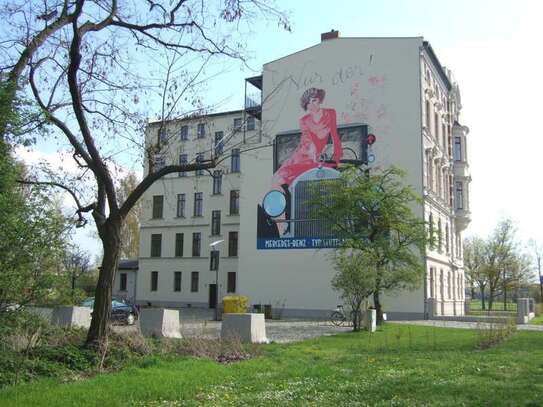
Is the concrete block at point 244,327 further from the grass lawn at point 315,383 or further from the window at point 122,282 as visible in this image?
the window at point 122,282

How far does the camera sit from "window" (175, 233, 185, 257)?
2083 inches

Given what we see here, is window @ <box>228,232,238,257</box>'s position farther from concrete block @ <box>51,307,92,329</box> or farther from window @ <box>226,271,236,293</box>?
concrete block @ <box>51,307,92,329</box>

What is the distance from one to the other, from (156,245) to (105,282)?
141ft

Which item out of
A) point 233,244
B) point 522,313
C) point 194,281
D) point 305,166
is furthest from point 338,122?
point 194,281

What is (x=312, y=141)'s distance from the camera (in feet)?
126

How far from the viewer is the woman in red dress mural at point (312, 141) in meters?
37.8

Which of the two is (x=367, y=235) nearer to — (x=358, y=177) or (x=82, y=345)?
(x=358, y=177)

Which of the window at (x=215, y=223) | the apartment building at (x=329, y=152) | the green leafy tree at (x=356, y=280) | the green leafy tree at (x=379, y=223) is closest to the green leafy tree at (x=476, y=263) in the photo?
the apartment building at (x=329, y=152)

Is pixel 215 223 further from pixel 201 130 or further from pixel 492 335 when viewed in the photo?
pixel 492 335

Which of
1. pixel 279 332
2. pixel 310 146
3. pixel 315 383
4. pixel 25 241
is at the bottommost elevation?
pixel 279 332

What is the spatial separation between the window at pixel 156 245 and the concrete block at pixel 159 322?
38571 mm

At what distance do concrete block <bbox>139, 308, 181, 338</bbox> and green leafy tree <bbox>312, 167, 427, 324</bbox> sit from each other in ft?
33.1

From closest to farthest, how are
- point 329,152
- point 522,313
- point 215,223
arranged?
point 522,313
point 329,152
point 215,223

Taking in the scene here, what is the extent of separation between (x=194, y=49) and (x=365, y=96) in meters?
25.8
